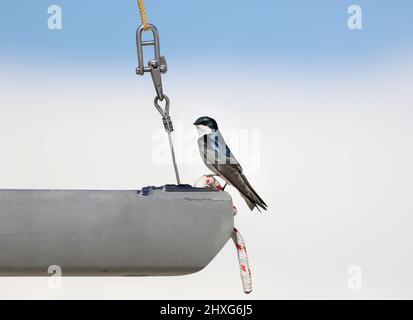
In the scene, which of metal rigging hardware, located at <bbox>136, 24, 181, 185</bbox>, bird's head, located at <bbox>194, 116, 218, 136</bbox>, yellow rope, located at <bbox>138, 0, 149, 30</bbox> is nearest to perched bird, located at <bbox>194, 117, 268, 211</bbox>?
bird's head, located at <bbox>194, 116, 218, 136</bbox>

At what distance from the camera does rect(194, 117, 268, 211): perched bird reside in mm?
3512

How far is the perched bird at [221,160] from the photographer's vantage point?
3512 millimetres

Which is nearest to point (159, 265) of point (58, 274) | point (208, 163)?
point (58, 274)

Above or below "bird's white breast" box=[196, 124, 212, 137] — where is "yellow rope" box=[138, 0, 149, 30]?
above

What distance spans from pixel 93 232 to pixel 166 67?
64cm

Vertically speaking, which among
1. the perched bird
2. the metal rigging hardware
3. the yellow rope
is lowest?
the perched bird

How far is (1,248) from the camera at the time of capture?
2.70 m

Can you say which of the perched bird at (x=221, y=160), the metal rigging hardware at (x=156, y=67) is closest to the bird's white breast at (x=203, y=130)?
the perched bird at (x=221, y=160)

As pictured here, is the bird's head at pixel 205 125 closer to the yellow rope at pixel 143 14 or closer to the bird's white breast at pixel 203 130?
the bird's white breast at pixel 203 130

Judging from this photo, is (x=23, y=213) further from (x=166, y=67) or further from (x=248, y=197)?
(x=248, y=197)

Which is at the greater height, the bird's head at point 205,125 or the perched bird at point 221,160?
the bird's head at point 205,125

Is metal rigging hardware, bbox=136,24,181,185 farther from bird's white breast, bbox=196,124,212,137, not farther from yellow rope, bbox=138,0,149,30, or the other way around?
bird's white breast, bbox=196,124,212,137

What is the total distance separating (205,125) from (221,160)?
0.38 metres

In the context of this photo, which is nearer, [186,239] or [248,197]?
[186,239]
